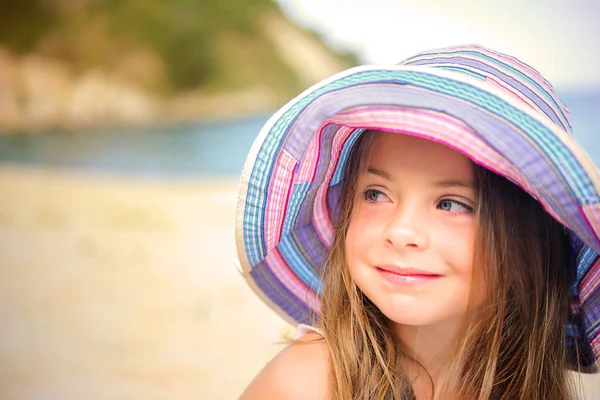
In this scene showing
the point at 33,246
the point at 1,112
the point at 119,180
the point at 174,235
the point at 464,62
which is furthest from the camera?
the point at 1,112

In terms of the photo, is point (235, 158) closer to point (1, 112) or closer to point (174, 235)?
point (174, 235)

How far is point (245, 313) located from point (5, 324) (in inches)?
28.7

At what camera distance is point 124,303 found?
218cm

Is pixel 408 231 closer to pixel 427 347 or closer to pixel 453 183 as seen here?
pixel 453 183

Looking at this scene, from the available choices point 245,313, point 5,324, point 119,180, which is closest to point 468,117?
point 245,313

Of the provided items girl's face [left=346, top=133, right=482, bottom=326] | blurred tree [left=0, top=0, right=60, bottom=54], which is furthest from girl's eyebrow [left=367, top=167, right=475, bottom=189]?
blurred tree [left=0, top=0, right=60, bottom=54]

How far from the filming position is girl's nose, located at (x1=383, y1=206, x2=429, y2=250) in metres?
0.94

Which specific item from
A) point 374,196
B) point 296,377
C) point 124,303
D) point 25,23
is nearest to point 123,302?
point 124,303

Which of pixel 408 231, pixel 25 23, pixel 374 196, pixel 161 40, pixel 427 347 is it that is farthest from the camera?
pixel 161 40

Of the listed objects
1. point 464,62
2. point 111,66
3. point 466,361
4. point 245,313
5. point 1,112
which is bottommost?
point 466,361

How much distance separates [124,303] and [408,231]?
1.46m

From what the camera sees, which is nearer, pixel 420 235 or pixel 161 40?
pixel 420 235

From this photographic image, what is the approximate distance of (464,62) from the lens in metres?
1.00

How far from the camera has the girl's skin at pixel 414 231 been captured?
960 millimetres
